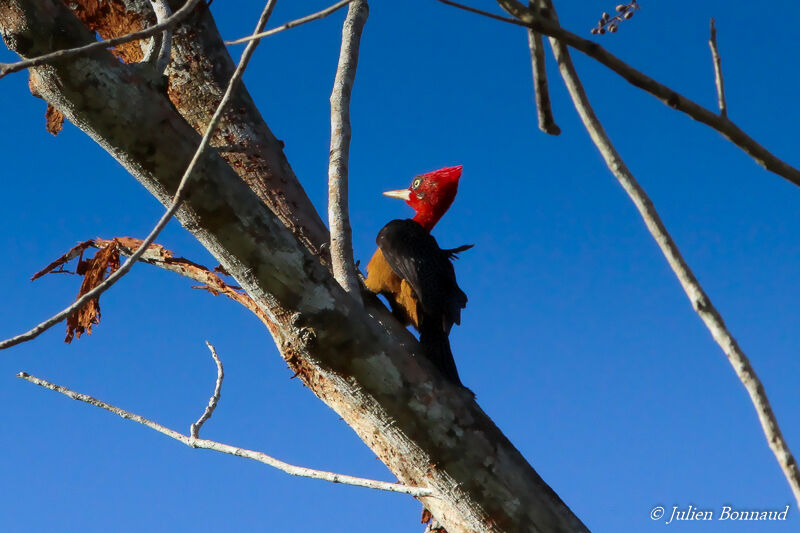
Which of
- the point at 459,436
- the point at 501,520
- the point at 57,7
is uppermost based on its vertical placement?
the point at 57,7

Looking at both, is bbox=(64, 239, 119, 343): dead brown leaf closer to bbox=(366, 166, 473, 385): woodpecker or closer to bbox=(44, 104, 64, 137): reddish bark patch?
bbox=(44, 104, 64, 137): reddish bark patch

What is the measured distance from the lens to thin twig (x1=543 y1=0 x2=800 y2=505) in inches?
51.2

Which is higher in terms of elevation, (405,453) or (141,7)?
(141,7)

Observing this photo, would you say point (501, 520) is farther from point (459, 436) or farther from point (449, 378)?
point (449, 378)

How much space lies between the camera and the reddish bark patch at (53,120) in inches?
161

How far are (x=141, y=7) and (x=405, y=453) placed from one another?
7.88 feet

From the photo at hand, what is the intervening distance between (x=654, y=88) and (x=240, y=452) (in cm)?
218

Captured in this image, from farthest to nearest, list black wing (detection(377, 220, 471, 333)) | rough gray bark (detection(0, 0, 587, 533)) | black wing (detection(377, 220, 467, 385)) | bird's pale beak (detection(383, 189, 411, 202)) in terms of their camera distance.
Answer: bird's pale beak (detection(383, 189, 411, 202))
black wing (detection(377, 220, 471, 333))
black wing (detection(377, 220, 467, 385))
rough gray bark (detection(0, 0, 587, 533))

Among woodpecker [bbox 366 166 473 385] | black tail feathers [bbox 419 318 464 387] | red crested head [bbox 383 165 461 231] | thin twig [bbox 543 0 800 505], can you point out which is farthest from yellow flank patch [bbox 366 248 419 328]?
thin twig [bbox 543 0 800 505]

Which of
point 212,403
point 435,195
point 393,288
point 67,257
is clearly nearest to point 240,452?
point 212,403

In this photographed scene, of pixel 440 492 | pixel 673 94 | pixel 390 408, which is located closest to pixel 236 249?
pixel 390 408

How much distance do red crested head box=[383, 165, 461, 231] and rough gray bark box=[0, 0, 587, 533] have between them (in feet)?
5.71

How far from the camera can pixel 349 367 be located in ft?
8.86

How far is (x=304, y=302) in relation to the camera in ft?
8.61
